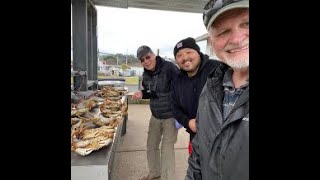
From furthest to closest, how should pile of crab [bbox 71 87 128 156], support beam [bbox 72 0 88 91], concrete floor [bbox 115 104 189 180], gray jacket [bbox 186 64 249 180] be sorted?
support beam [bbox 72 0 88 91] → concrete floor [bbox 115 104 189 180] → pile of crab [bbox 71 87 128 156] → gray jacket [bbox 186 64 249 180]

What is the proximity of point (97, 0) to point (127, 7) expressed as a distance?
0.83 m

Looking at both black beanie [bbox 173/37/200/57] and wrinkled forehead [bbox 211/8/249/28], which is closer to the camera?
wrinkled forehead [bbox 211/8/249/28]

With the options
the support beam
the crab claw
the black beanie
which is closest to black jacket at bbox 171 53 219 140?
the black beanie

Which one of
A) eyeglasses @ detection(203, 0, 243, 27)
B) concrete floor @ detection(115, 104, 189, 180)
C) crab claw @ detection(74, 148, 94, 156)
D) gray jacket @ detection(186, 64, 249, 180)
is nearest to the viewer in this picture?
gray jacket @ detection(186, 64, 249, 180)

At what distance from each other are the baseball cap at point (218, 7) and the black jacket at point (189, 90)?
1.37 m

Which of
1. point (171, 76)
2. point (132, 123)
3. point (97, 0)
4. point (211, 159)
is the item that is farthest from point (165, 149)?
point (97, 0)

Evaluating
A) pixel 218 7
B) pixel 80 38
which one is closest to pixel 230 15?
pixel 218 7

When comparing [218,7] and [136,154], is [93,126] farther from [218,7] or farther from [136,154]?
[218,7]

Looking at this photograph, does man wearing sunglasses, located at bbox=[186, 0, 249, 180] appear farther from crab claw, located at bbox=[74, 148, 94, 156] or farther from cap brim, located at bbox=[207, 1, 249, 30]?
crab claw, located at bbox=[74, 148, 94, 156]

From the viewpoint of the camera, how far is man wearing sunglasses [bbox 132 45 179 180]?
3.38 m

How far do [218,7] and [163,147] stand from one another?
2.54 m
